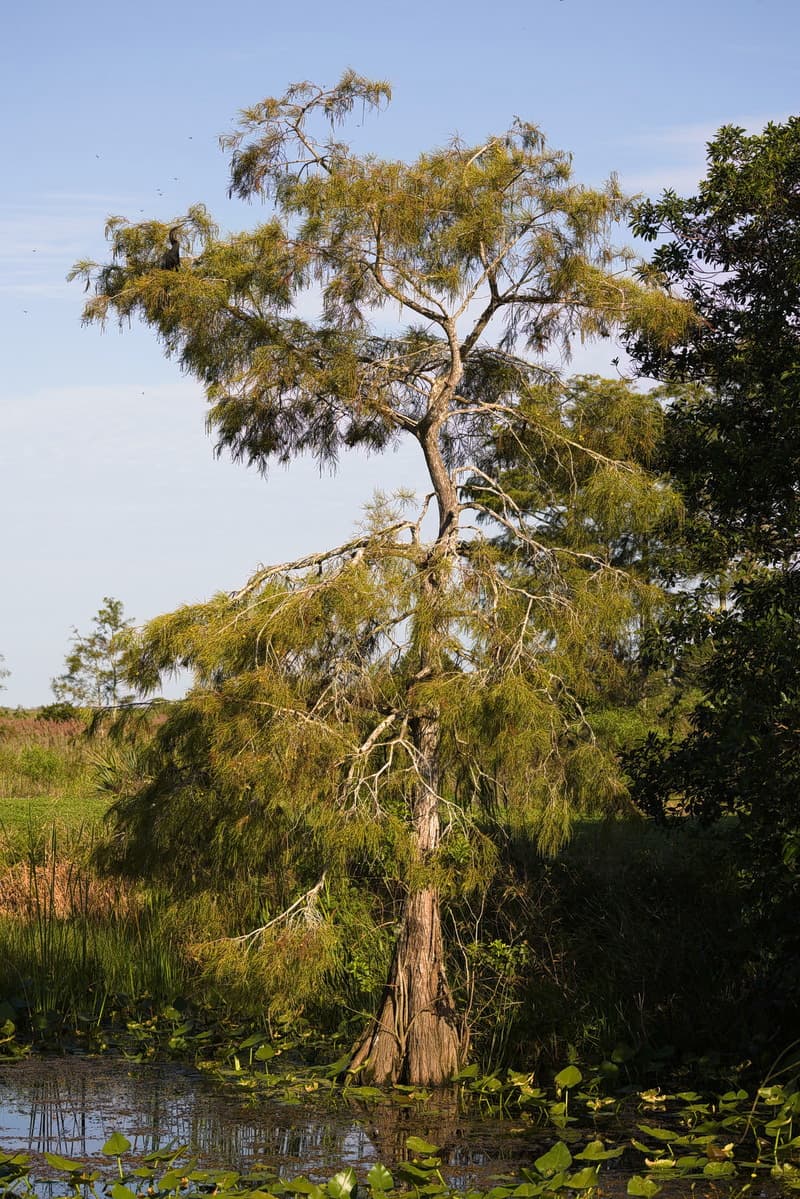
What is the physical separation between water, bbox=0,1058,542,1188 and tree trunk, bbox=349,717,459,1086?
426 mm

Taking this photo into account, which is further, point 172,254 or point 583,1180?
point 172,254

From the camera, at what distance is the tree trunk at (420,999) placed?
7.12 m

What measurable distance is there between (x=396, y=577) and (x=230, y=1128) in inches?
111

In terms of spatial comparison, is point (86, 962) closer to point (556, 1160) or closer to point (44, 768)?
point (556, 1160)

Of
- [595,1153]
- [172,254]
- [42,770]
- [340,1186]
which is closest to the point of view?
[340,1186]

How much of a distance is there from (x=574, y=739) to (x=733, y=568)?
6.81ft

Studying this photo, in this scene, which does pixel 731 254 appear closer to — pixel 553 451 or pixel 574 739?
pixel 553 451

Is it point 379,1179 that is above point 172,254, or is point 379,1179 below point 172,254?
below

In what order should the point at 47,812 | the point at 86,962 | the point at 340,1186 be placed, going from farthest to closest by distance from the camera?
the point at 47,812
the point at 86,962
the point at 340,1186

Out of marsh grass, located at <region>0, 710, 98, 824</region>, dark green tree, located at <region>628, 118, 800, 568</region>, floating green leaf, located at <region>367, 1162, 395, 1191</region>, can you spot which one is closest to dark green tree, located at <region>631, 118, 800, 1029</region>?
dark green tree, located at <region>628, 118, 800, 568</region>

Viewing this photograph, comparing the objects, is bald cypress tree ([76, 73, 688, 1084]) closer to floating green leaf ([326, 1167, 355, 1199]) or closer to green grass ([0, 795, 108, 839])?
floating green leaf ([326, 1167, 355, 1199])

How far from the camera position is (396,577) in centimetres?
696

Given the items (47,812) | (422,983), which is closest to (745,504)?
(422,983)

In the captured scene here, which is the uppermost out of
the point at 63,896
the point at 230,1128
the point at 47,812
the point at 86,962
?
the point at 47,812
